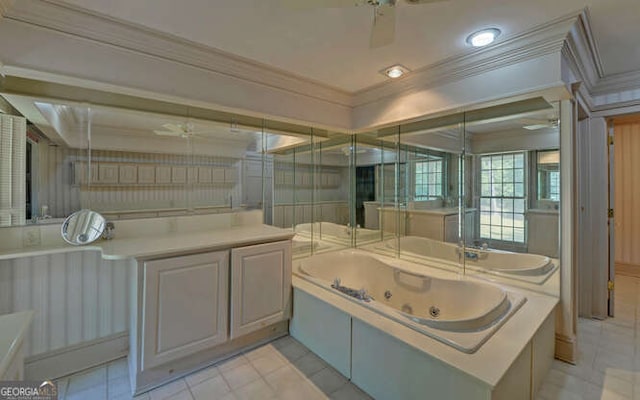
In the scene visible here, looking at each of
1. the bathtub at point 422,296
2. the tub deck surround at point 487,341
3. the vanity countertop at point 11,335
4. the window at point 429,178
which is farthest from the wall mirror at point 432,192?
the vanity countertop at point 11,335

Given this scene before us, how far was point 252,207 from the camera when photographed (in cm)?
302

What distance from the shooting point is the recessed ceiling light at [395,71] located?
7.86 feet

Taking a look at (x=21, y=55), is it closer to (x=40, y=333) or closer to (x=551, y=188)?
(x=40, y=333)

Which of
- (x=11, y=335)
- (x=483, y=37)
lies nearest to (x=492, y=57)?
(x=483, y=37)

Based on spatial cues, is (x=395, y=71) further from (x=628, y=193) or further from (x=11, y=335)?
(x=628, y=193)

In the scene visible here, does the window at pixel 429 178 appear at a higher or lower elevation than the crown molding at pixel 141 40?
lower

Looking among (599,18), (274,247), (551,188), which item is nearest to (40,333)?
(274,247)

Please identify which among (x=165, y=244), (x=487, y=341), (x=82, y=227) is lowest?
(x=487, y=341)

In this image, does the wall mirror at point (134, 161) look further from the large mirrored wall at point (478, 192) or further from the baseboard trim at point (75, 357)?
the large mirrored wall at point (478, 192)

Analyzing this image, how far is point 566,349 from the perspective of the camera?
2.15 meters

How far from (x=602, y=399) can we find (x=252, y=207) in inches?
119

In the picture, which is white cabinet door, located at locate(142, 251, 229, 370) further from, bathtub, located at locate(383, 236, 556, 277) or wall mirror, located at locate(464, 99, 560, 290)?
wall mirror, located at locate(464, 99, 560, 290)

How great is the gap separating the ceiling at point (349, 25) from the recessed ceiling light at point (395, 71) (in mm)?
66

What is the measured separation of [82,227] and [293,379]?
1.89 m
